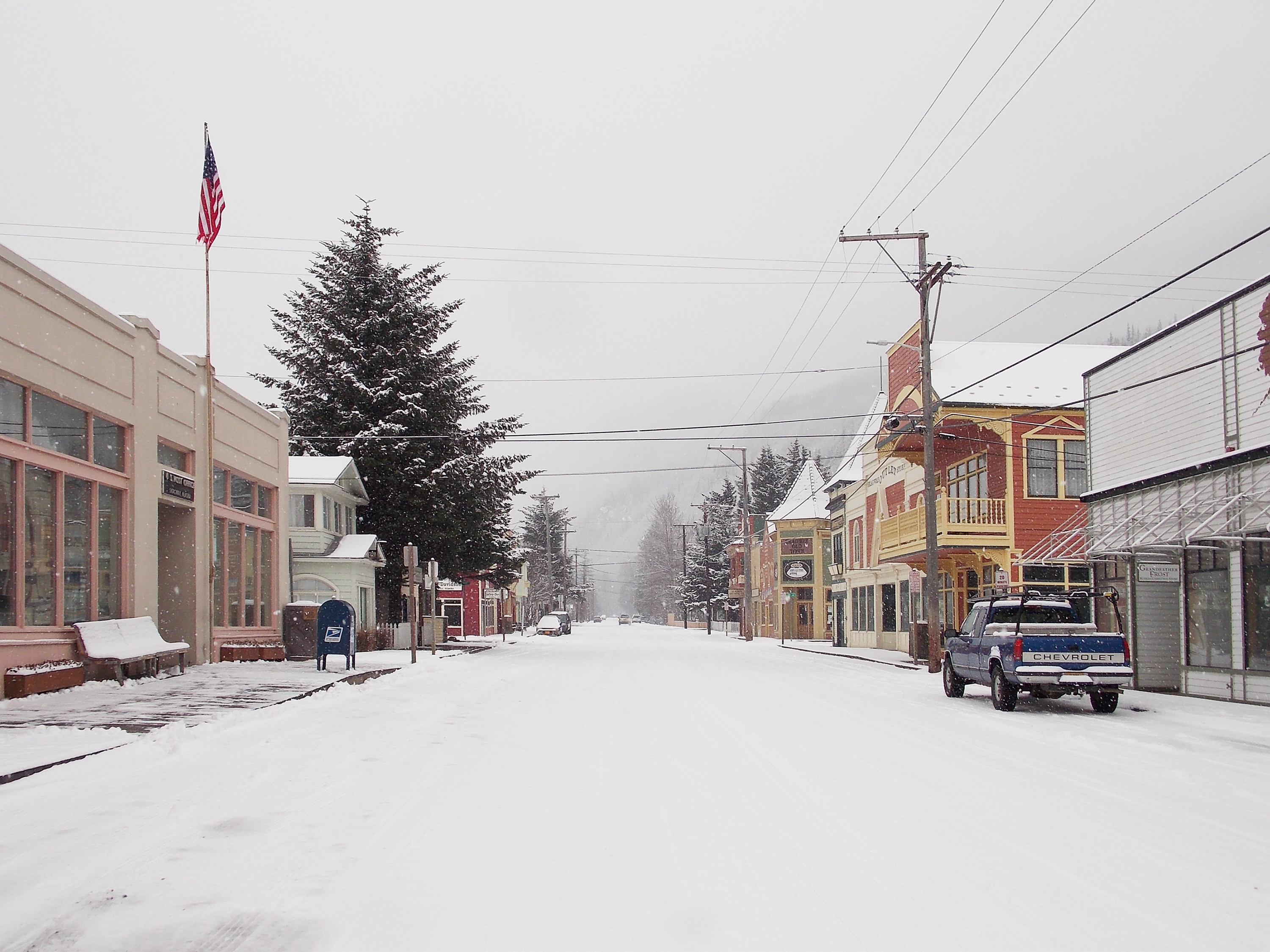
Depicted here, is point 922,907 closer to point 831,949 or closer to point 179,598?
point 831,949

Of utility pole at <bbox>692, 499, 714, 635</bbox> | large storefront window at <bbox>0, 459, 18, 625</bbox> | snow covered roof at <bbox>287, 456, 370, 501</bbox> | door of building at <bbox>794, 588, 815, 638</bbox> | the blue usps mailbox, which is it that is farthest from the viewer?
utility pole at <bbox>692, 499, 714, 635</bbox>

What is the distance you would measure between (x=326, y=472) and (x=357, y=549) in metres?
2.82

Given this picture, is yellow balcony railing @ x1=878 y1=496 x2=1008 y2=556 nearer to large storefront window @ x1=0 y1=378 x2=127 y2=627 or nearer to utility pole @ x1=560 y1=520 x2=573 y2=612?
large storefront window @ x1=0 y1=378 x2=127 y2=627

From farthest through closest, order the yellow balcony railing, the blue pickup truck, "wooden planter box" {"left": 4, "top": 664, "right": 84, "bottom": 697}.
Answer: the yellow balcony railing, the blue pickup truck, "wooden planter box" {"left": 4, "top": 664, "right": 84, "bottom": 697}

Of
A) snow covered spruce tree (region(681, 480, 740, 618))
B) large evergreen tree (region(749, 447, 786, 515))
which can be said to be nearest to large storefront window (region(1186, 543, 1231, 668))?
snow covered spruce tree (region(681, 480, 740, 618))

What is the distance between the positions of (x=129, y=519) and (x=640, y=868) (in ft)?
54.3

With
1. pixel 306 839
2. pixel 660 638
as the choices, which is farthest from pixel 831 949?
pixel 660 638

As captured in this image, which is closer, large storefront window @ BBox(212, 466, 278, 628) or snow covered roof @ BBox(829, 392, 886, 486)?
large storefront window @ BBox(212, 466, 278, 628)

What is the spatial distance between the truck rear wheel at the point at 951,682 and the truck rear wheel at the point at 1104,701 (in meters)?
2.87

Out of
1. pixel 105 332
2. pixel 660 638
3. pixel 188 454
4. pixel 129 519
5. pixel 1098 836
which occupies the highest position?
pixel 105 332

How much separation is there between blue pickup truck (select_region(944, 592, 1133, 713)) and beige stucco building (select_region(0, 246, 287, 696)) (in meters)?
14.7

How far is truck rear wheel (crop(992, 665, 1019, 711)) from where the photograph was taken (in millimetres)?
16406

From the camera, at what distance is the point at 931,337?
27.9 metres

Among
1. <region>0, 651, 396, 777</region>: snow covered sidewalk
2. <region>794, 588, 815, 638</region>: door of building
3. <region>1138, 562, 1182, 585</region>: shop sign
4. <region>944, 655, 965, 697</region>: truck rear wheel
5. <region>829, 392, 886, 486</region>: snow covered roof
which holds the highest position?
<region>829, 392, 886, 486</region>: snow covered roof
